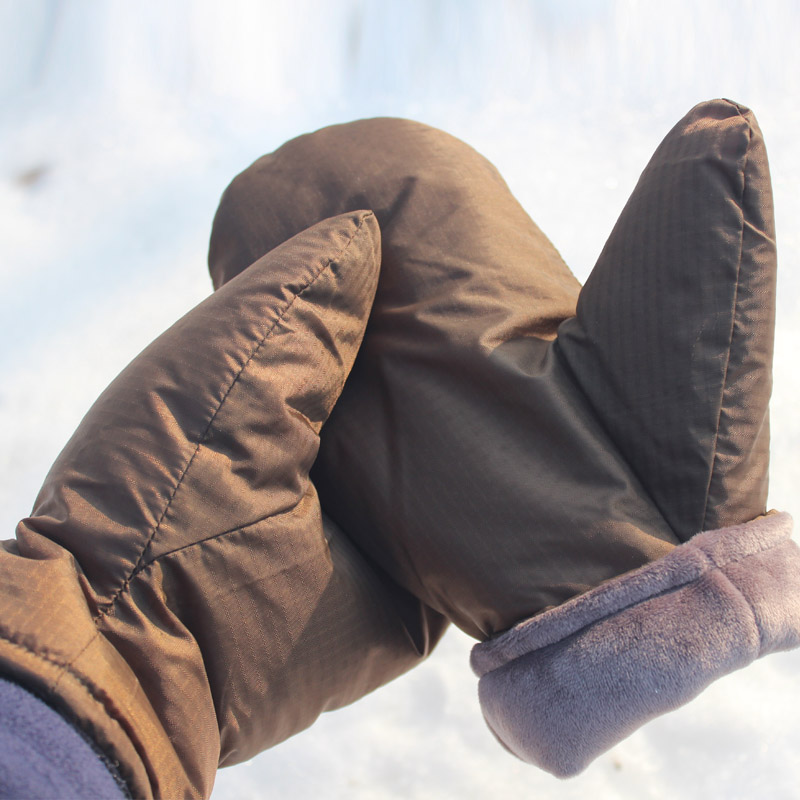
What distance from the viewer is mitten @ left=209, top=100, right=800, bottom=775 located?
0.43m

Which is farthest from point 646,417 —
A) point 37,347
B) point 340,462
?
point 37,347

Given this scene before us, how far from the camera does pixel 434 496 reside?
0.50 metres

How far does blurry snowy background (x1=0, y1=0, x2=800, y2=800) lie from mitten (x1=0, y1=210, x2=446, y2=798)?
1.08 feet

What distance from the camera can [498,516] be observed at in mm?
479

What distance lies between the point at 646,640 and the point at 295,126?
95 centimetres

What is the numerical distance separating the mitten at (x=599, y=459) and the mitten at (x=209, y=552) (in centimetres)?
6

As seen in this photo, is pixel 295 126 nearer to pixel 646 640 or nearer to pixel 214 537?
pixel 214 537

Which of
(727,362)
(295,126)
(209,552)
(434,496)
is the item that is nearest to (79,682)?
(209,552)

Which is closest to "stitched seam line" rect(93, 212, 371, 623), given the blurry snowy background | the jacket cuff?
the jacket cuff

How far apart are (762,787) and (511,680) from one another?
1.45 feet

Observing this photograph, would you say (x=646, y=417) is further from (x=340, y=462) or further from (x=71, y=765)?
(x=71, y=765)

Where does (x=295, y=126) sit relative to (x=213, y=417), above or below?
above

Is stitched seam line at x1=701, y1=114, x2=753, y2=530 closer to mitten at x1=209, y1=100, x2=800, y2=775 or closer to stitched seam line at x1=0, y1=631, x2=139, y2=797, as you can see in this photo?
mitten at x1=209, y1=100, x2=800, y2=775

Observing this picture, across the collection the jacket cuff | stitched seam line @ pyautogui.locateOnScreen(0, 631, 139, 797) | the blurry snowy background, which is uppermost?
the blurry snowy background
